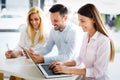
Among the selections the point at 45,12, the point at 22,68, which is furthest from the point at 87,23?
the point at 45,12

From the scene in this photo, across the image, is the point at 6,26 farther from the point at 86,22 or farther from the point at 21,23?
the point at 86,22

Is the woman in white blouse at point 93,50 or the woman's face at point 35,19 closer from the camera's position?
the woman in white blouse at point 93,50

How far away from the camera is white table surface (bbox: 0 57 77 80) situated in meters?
1.59

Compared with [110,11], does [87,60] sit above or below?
below

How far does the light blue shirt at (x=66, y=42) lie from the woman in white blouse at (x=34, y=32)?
207mm

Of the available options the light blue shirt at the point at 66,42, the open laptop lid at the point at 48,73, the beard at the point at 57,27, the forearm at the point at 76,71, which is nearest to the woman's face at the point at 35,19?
the light blue shirt at the point at 66,42

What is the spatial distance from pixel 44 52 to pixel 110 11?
39.5 inches

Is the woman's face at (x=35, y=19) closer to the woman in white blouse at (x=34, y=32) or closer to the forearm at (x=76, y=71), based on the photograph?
the woman in white blouse at (x=34, y=32)

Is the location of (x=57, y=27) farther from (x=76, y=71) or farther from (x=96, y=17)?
(x=76, y=71)

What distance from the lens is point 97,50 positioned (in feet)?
5.80

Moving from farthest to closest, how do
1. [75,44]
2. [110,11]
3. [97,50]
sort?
[110,11]
[75,44]
[97,50]

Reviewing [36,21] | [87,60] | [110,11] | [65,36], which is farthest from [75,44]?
[110,11]

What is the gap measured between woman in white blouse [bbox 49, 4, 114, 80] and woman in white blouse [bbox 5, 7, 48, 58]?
73 centimetres

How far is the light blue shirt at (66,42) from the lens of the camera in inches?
83.4
